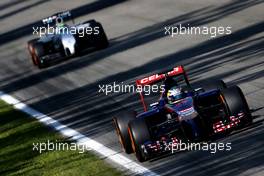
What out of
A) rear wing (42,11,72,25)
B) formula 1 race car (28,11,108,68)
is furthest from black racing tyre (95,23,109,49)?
rear wing (42,11,72,25)

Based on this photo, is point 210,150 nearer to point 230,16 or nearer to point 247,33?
point 247,33

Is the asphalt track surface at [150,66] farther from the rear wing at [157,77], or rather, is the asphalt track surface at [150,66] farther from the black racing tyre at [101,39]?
the rear wing at [157,77]

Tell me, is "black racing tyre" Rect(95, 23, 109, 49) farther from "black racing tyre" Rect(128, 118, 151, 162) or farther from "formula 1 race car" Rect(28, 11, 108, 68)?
"black racing tyre" Rect(128, 118, 151, 162)

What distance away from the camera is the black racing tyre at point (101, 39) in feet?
103

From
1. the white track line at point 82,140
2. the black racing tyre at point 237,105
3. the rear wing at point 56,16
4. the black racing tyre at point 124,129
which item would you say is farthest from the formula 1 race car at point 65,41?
the black racing tyre at point 237,105

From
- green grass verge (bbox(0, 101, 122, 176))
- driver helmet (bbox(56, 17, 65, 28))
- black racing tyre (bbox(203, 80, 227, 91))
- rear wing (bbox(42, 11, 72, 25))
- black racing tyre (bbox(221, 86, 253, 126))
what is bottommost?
green grass verge (bbox(0, 101, 122, 176))

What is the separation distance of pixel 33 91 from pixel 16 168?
30.0ft

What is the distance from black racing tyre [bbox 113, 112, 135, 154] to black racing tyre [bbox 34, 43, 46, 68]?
43.7 ft

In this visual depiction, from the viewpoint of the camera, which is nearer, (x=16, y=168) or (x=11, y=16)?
(x=16, y=168)

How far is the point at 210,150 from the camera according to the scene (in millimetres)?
16984

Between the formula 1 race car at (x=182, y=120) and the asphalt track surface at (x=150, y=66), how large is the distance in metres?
0.31

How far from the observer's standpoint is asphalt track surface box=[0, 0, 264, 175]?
55.8 feet

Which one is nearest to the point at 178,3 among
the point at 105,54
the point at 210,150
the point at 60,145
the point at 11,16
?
the point at 105,54

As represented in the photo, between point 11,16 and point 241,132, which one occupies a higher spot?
point 11,16
